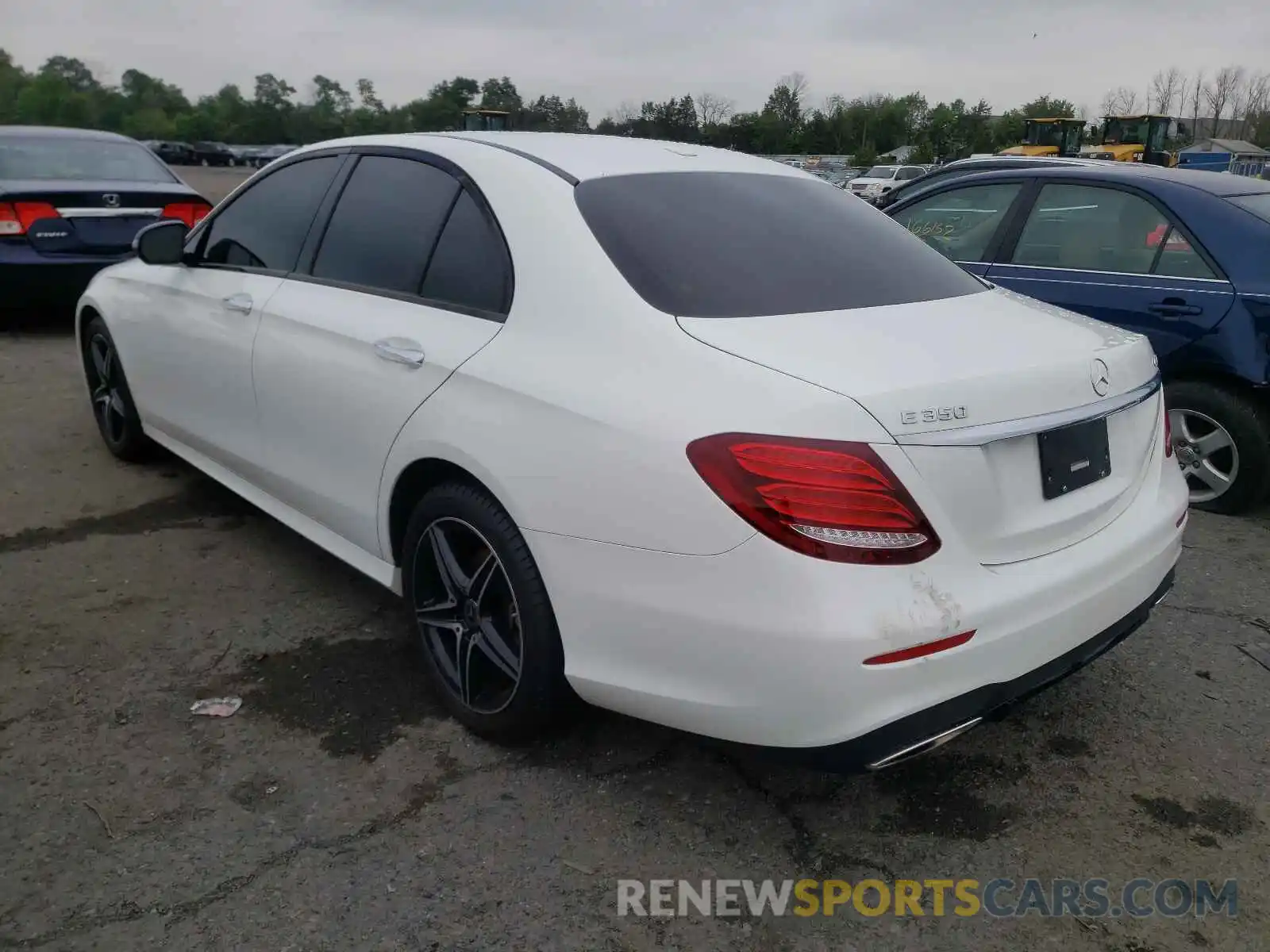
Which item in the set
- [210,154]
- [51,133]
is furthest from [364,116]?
[51,133]

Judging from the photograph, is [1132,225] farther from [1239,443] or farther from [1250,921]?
[1250,921]

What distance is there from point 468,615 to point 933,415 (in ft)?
4.54

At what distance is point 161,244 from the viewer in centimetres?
412

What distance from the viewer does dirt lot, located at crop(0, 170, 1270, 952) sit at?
2156mm

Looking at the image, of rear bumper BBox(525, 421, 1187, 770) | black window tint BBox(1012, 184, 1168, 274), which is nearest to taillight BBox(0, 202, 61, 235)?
black window tint BBox(1012, 184, 1168, 274)

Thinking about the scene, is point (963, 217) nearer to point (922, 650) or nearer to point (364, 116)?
point (922, 650)

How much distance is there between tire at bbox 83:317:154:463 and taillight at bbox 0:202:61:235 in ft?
9.55

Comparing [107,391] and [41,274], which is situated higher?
[41,274]

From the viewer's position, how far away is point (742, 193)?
9.87 ft

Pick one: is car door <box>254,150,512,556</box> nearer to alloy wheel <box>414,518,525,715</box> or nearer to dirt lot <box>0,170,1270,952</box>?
alloy wheel <box>414,518,525,715</box>

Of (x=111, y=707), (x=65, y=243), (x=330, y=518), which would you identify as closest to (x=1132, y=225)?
(x=330, y=518)

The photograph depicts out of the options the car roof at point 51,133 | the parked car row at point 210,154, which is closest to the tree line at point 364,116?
the parked car row at point 210,154

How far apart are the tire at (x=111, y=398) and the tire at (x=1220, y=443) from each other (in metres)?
4.88

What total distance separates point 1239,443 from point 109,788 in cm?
459
